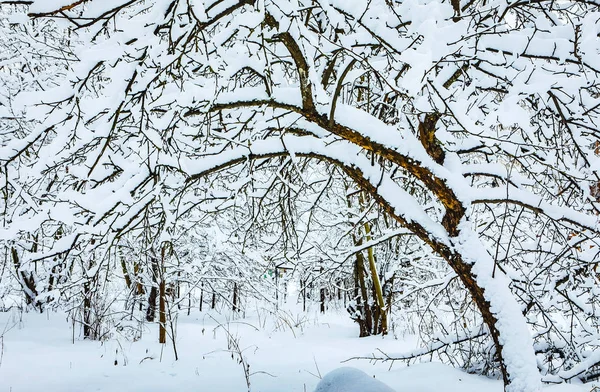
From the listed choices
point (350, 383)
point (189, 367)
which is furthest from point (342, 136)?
point (189, 367)

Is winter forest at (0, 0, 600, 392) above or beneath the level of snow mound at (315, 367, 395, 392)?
above

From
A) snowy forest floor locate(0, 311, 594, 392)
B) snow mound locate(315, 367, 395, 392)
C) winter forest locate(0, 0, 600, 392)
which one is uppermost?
winter forest locate(0, 0, 600, 392)

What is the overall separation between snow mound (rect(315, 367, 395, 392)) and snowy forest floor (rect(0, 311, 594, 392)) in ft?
3.55

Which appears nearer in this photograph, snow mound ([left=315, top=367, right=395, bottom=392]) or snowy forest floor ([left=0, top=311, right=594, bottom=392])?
snow mound ([left=315, top=367, right=395, bottom=392])

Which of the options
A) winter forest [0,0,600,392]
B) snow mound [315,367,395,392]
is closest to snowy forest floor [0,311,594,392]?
winter forest [0,0,600,392]

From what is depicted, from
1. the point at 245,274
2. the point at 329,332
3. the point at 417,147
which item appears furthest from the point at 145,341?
the point at 417,147

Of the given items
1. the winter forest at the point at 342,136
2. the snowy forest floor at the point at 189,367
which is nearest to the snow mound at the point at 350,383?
the winter forest at the point at 342,136

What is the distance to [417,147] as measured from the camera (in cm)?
254

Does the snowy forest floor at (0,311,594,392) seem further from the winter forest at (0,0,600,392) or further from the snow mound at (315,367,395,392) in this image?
the snow mound at (315,367,395,392)

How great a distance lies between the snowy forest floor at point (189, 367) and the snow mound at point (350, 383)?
1.08 m

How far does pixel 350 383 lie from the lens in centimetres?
195

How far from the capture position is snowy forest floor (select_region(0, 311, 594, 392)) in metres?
3.32

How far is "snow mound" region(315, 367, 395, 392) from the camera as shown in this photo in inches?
74.0

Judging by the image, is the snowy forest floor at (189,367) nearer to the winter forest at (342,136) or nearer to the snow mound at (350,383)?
the winter forest at (342,136)
